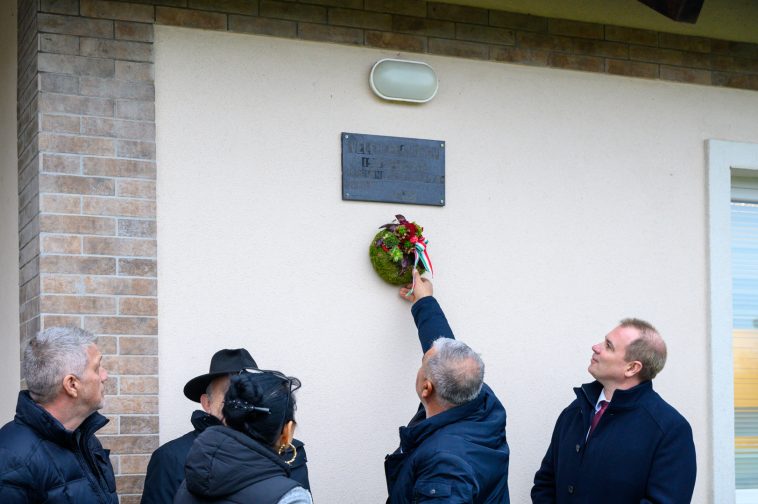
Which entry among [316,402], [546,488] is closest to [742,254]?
[546,488]

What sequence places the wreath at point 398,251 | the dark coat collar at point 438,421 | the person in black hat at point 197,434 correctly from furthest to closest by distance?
the wreath at point 398,251 → the person in black hat at point 197,434 → the dark coat collar at point 438,421

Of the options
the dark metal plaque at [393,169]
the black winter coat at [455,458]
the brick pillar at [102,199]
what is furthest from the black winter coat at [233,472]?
the dark metal plaque at [393,169]

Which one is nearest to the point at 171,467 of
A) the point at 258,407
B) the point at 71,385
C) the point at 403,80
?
the point at 71,385

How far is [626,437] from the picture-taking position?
4594 mm

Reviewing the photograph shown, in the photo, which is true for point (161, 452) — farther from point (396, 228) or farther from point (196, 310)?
point (396, 228)

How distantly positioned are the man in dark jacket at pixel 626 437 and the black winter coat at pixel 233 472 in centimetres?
187

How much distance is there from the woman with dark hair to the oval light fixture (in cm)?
225

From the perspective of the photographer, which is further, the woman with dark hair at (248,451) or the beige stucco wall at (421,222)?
the beige stucco wall at (421,222)

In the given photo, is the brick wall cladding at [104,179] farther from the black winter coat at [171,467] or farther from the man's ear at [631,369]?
the man's ear at [631,369]

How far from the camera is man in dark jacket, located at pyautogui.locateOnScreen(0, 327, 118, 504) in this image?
11.4 feet

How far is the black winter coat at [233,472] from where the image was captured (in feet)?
10.1

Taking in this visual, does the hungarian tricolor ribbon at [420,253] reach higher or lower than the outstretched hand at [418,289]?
higher

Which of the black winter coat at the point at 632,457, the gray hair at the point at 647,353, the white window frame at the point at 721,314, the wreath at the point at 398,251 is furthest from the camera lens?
the white window frame at the point at 721,314

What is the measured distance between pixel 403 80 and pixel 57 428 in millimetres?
2399
